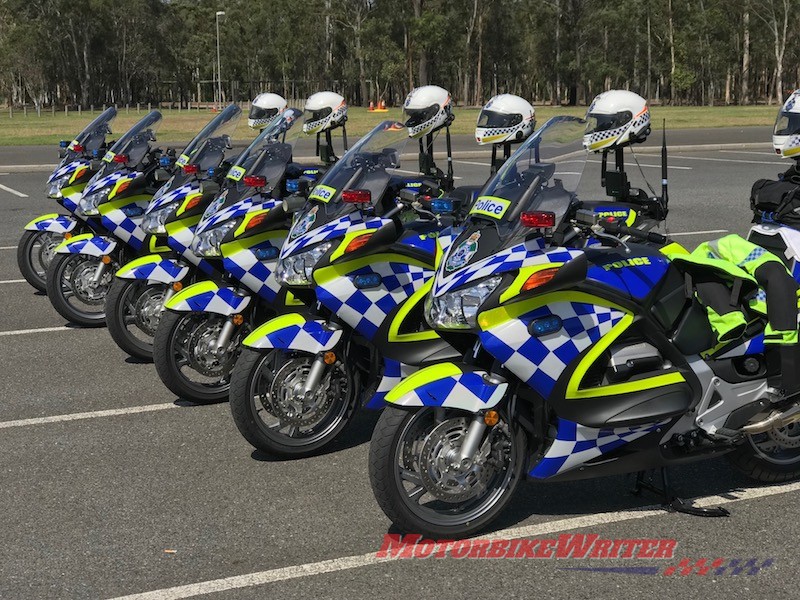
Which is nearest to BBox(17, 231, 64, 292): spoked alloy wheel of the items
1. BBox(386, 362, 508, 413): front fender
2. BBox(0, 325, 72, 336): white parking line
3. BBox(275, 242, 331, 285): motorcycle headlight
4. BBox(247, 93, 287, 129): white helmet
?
BBox(0, 325, 72, 336): white parking line

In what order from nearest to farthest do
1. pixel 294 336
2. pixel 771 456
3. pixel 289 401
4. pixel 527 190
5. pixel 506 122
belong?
pixel 527 190, pixel 771 456, pixel 294 336, pixel 289 401, pixel 506 122

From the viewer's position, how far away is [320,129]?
7527mm

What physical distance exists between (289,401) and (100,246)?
3.44 m

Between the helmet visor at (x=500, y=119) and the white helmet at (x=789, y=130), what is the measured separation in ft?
5.91

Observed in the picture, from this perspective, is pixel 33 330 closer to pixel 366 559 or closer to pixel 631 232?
pixel 366 559

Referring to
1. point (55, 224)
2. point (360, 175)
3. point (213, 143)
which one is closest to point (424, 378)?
point (360, 175)

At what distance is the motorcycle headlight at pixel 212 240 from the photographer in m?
6.18

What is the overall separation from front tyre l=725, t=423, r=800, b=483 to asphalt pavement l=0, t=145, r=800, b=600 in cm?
10

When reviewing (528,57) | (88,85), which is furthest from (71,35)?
(528,57)

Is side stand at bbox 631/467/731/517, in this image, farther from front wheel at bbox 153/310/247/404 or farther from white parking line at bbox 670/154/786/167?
white parking line at bbox 670/154/786/167

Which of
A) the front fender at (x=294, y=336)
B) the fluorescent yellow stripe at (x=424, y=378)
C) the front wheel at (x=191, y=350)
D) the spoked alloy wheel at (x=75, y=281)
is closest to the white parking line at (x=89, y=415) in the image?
the front wheel at (x=191, y=350)

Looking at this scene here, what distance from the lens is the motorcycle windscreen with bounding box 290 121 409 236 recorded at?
5.71m

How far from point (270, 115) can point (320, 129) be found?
3.58ft

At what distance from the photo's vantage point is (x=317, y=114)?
7496mm
